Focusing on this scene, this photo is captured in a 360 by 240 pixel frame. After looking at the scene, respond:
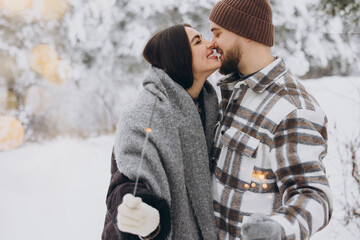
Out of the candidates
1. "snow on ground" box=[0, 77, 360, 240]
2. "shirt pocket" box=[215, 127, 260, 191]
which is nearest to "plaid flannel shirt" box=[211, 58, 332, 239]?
"shirt pocket" box=[215, 127, 260, 191]

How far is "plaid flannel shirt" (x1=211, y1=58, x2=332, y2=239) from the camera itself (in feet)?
3.69

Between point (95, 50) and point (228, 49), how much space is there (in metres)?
6.41

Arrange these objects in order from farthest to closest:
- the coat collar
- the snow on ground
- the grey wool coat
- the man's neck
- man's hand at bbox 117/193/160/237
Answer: the snow on ground, the man's neck, the coat collar, the grey wool coat, man's hand at bbox 117/193/160/237

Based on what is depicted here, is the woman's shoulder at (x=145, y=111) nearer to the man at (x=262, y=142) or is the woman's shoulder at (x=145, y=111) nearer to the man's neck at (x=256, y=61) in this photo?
the man at (x=262, y=142)

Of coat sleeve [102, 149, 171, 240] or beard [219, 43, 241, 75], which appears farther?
beard [219, 43, 241, 75]

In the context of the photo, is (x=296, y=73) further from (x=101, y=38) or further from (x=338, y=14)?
(x=101, y=38)

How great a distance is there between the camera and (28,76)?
812cm

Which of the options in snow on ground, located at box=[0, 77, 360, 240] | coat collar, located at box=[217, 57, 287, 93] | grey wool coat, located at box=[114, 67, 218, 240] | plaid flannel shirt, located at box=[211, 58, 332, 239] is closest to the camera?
plaid flannel shirt, located at box=[211, 58, 332, 239]

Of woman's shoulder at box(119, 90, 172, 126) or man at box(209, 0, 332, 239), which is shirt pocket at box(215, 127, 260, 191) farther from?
woman's shoulder at box(119, 90, 172, 126)

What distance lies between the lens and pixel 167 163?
1411mm

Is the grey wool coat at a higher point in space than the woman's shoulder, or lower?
lower

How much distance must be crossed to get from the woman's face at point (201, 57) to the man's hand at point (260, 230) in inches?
42.8

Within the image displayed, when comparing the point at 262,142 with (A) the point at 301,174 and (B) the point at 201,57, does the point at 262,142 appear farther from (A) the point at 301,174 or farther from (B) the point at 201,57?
(B) the point at 201,57

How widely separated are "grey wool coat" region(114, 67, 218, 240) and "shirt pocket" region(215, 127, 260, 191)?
0.09 metres
